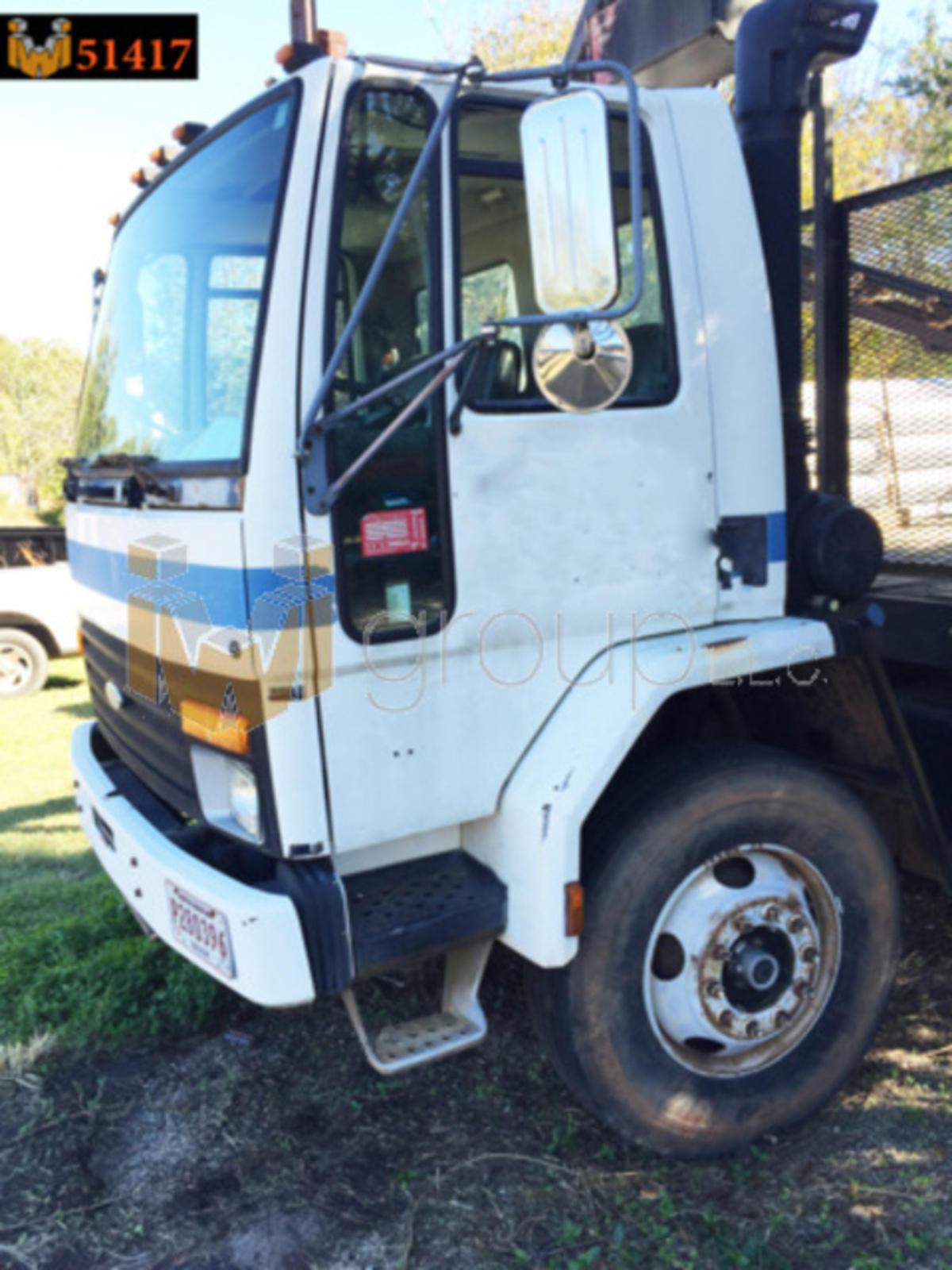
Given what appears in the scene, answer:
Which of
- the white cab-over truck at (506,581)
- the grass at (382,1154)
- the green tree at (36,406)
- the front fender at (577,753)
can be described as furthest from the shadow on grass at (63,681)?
the green tree at (36,406)

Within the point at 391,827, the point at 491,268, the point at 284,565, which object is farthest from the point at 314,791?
the point at 491,268

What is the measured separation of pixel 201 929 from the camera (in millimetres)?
2484

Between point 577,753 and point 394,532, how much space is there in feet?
2.21

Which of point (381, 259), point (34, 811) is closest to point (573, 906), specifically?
point (381, 259)

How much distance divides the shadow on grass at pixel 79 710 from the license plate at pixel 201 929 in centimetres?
702

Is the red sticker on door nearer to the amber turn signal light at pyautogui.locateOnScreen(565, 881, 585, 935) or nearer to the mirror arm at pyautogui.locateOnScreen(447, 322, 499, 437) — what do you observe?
the mirror arm at pyautogui.locateOnScreen(447, 322, 499, 437)

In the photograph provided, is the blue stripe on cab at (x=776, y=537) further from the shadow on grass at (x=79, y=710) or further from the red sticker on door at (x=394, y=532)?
the shadow on grass at (x=79, y=710)

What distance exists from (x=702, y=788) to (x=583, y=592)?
1.89ft

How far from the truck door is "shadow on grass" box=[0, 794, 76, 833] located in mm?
4246

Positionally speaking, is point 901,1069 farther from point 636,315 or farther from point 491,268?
point 491,268

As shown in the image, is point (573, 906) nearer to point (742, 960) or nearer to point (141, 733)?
point (742, 960)

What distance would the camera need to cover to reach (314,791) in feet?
7.88

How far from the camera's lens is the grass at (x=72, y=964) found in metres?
3.51

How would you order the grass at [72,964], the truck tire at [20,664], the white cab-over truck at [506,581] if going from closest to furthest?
the white cab-over truck at [506,581]
the grass at [72,964]
the truck tire at [20,664]
